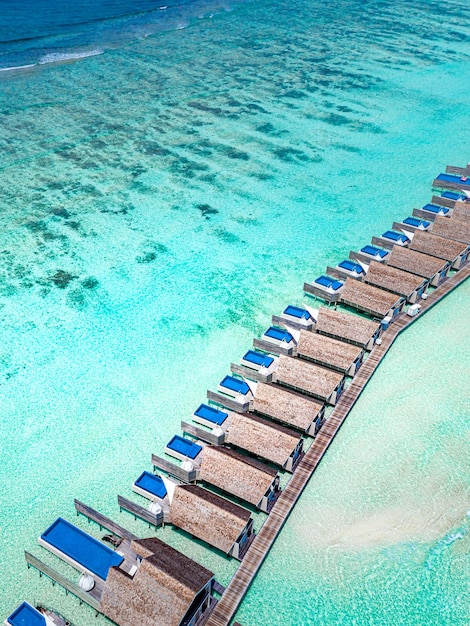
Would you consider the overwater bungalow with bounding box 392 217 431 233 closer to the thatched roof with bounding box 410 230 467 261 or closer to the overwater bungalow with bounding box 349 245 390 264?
the thatched roof with bounding box 410 230 467 261

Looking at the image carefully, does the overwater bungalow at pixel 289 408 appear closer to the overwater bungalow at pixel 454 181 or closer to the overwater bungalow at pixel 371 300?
the overwater bungalow at pixel 371 300

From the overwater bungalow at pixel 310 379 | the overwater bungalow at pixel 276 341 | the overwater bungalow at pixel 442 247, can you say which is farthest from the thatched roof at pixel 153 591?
the overwater bungalow at pixel 442 247

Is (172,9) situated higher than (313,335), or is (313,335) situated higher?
(172,9)

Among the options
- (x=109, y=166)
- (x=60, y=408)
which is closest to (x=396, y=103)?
(x=109, y=166)

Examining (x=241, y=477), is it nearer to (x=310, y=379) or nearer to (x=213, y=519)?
(x=213, y=519)

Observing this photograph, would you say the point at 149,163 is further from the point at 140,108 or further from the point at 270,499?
the point at 270,499

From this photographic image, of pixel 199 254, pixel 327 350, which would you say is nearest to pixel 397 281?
pixel 327 350
